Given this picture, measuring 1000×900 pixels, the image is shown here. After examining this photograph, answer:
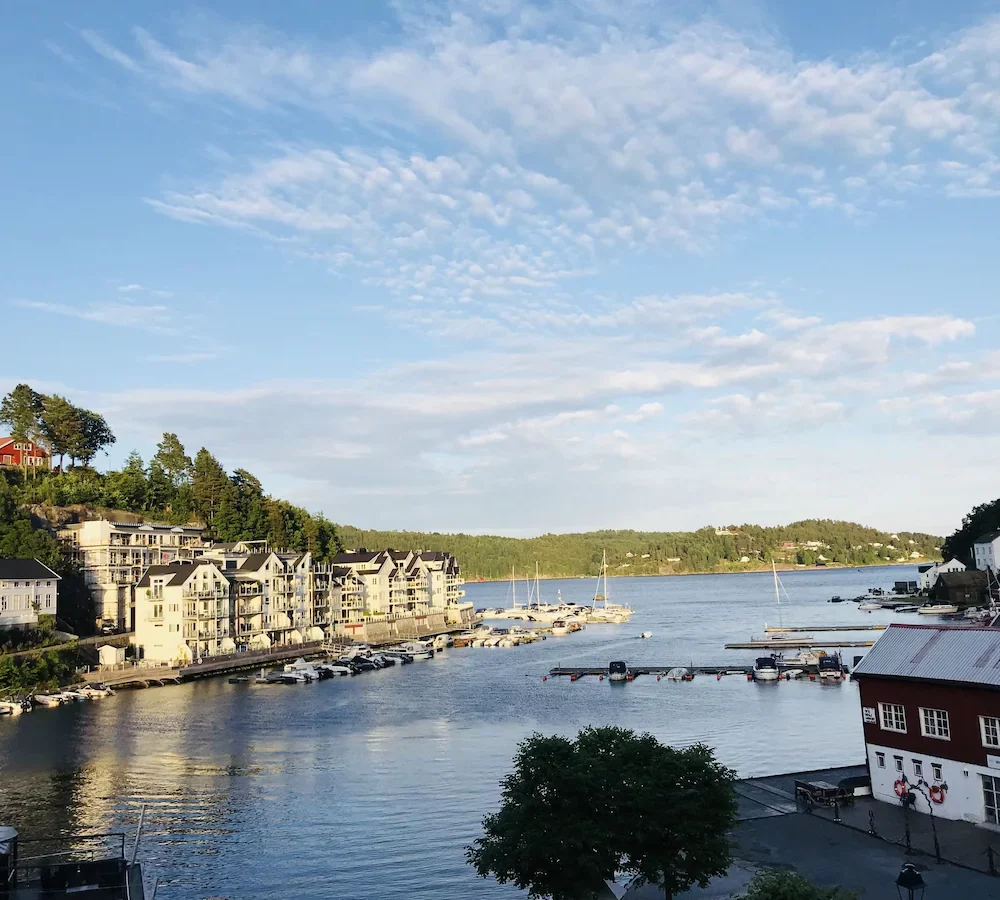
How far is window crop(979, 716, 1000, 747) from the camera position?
27.1 metres

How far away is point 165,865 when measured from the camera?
3547 centimetres

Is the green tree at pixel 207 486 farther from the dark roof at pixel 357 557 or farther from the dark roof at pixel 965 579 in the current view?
the dark roof at pixel 965 579

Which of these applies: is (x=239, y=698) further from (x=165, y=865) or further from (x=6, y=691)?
(x=165, y=865)

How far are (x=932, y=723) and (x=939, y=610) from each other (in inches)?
4846

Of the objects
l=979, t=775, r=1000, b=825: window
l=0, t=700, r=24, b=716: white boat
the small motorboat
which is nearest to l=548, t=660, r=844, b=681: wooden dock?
the small motorboat

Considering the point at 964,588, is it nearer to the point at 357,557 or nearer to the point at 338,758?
the point at 357,557

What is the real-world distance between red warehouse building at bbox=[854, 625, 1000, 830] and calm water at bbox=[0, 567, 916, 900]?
48.1 ft

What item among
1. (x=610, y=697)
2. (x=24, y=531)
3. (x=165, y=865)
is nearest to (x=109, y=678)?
(x=24, y=531)

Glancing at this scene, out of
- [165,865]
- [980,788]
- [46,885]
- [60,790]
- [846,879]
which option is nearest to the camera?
[46,885]

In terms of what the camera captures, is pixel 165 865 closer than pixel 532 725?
Yes

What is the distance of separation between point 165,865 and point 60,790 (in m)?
16.3

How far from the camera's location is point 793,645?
113438 mm

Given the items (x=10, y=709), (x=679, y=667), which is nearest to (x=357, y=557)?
(x=679, y=667)

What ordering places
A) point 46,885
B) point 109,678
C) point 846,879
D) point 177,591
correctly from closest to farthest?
point 46,885 → point 846,879 → point 109,678 → point 177,591
